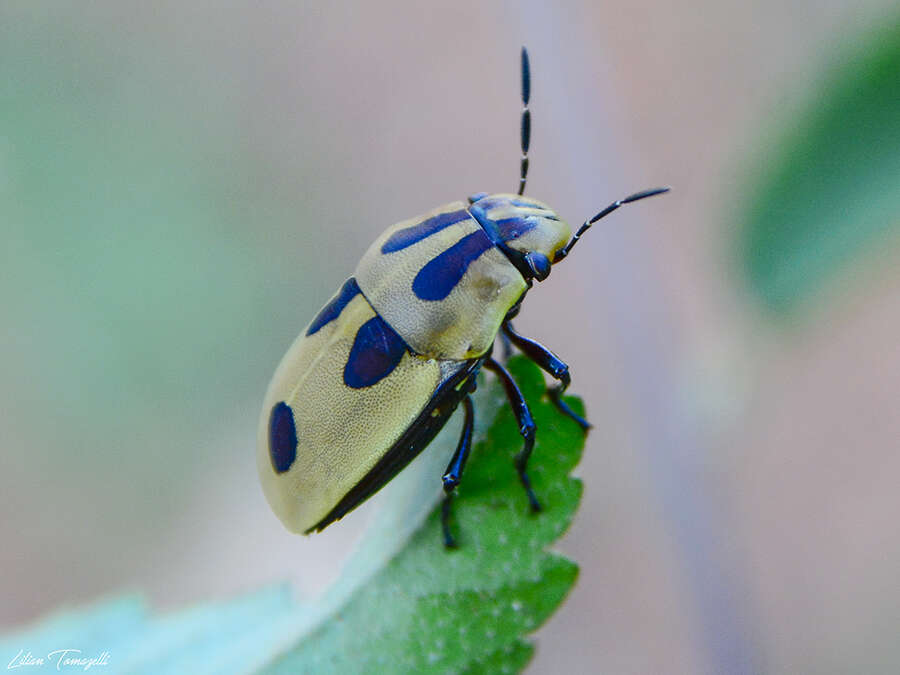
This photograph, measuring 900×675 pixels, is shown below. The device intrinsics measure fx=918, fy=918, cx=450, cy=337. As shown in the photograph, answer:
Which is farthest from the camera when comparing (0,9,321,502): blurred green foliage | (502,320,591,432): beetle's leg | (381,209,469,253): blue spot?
(0,9,321,502): blurred green foliage

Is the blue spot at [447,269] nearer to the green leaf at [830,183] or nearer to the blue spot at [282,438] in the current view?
the blue spot at [282,438]

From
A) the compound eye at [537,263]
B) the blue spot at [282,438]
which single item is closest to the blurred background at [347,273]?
the compound eye at [537,263]

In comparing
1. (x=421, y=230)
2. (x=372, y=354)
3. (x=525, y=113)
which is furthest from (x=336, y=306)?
(x=525, y=113)

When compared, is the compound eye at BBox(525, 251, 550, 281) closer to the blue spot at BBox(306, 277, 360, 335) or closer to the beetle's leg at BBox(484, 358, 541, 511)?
the beetle's leg at BBox(484, 358, 541, 511)

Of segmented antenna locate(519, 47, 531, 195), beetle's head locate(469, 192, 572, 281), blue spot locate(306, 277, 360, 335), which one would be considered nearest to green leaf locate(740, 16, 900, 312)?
beetle's head locate(469, 192, 572, 281)

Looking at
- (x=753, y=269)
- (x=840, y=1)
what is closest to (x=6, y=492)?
(x=753, y=269)

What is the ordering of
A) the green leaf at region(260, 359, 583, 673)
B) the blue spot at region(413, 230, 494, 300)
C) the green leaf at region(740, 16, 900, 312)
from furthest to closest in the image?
the blue spot at region(413, 230, 494, 300)
the green leaf at region(740, 16, 900, 312)
the green leaf at region(260, 359, 583, 673)
